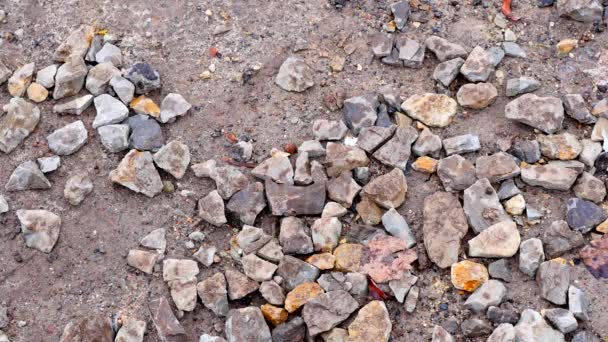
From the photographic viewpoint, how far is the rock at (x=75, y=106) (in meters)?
2.69

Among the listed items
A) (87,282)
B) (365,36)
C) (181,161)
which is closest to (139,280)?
(87,282)

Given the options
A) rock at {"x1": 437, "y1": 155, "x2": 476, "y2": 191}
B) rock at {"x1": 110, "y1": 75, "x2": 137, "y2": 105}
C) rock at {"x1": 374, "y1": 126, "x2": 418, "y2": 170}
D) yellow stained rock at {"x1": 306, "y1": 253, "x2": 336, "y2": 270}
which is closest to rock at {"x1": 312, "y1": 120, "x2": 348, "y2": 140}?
rock at {"x1": 374, "y1": 126, "x2": 418, "y2": 170}

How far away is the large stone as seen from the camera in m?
2.39

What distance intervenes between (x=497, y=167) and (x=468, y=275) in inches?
15.6

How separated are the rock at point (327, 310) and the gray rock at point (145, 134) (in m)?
0.78

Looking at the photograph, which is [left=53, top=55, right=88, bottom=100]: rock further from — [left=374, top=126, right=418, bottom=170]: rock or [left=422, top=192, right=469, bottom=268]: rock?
[left=422, top=192, right=469, bottom=268]: rock

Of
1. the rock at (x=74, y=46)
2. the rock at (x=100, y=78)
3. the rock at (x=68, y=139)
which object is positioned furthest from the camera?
the rock at (x=74, y=46)

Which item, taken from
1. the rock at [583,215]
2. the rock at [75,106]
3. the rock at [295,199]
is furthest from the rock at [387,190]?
the rock at [75,106]

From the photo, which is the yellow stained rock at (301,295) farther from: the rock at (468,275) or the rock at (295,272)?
the rock at (468,275)

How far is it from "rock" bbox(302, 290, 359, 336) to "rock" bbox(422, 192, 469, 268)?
0.97 ft

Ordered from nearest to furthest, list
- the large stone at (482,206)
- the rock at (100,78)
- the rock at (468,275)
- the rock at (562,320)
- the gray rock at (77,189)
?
1. the rock at (562,320)
2. the rock at (468,275)
3. the large stone at (482,206)
4. the gray rock at (77,189)
5. the rock at (100,78)

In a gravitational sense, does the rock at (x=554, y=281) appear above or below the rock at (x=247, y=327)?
above

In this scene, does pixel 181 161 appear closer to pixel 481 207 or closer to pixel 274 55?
pixel 274 55

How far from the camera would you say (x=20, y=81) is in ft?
9.07
